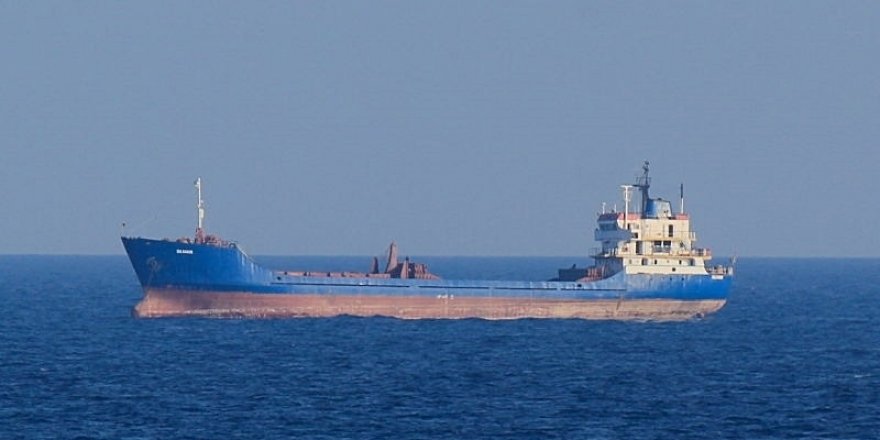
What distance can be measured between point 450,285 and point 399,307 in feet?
10.2

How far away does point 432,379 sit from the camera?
59.1 metres

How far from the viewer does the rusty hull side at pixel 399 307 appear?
262ft

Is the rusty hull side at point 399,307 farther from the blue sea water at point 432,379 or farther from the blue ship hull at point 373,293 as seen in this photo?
the blue sea water at point 432,379

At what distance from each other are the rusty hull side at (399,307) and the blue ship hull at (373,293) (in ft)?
0.18

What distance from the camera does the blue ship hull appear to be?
258ft

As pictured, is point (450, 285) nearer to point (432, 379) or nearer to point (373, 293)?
point (373, 293)

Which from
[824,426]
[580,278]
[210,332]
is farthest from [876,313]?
[824,426]

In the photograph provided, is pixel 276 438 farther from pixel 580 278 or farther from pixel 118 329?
pixel 580 278

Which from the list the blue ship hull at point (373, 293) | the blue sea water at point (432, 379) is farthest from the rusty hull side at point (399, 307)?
the blue sea water at point (432, 379)

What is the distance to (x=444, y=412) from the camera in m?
50.4

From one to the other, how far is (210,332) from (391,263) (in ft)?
44.7

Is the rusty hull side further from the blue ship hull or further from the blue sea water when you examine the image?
the blue sea water

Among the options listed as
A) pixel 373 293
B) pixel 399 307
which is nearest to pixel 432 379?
pixel 373 293

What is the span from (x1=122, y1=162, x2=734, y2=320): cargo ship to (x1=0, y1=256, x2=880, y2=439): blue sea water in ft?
3.88
